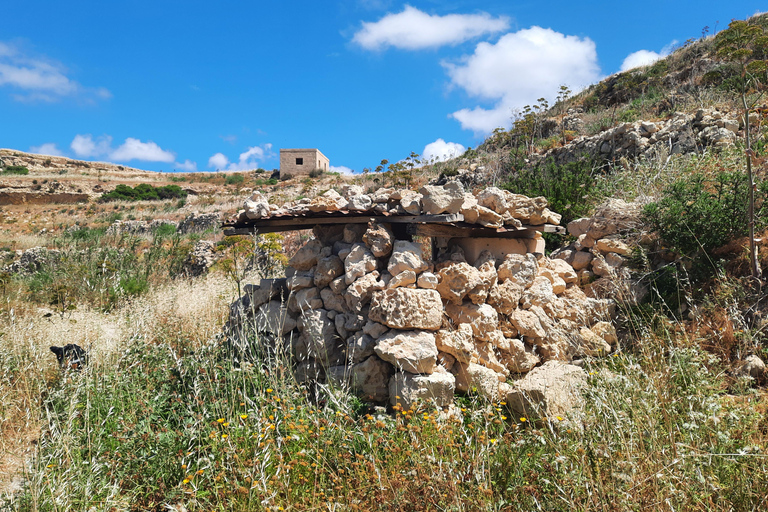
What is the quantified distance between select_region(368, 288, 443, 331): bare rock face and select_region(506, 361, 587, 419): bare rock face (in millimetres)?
917

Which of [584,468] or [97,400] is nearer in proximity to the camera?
[584,468]

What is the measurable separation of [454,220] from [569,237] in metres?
3.90

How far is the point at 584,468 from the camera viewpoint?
2.20 m

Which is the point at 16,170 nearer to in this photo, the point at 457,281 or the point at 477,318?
the point at 457,281

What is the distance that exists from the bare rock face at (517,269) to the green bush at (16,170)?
47311 millimetres

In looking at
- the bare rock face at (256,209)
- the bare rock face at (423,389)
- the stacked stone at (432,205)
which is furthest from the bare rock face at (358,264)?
the bare rock face at (256,209)

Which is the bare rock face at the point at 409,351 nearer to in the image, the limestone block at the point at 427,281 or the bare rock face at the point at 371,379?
the bare rock face at the point at 371,379

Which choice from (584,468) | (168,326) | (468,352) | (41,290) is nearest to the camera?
(584,468)

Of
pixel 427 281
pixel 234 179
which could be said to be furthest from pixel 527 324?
pixel 234 179

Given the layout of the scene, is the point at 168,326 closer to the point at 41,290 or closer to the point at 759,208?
the point at 41,290

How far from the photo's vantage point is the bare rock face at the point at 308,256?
490 centimetres

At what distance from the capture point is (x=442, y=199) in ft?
14.0

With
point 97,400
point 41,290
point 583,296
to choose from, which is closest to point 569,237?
point 583,296

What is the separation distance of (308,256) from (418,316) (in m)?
1.55
